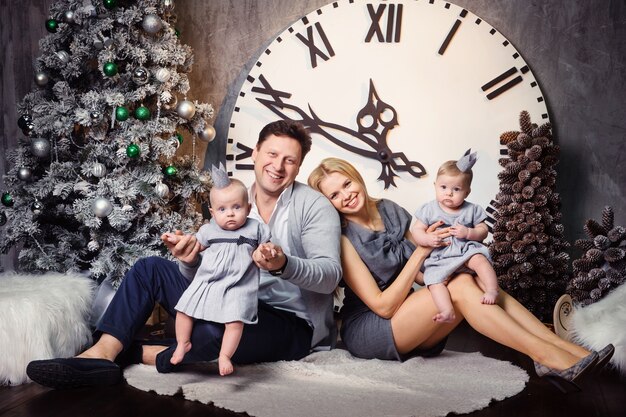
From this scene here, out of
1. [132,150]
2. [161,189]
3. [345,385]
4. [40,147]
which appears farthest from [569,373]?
[40,147]

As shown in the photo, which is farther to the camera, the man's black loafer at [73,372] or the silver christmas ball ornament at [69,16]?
the silver christmas ball ornament at [69,16]

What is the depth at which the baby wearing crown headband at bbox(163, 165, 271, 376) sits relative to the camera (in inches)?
80.6

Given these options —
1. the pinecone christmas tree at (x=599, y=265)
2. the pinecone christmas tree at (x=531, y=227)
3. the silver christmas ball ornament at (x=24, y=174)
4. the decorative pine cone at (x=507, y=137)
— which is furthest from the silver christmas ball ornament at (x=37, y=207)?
the pinecone christmas tree at (x=599, y=265)

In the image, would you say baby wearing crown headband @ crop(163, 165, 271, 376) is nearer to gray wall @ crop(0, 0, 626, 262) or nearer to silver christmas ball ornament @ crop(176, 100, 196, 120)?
silver christmas ball ornament @ crop(176, 100, 196, 120)

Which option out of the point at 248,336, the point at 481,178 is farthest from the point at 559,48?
the point at 248,336

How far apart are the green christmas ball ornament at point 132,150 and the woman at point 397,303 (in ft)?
2.81

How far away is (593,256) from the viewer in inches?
123

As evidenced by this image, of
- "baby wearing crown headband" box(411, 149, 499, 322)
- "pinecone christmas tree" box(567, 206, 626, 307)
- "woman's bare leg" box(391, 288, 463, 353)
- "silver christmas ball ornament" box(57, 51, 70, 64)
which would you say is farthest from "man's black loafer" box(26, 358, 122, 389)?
"pinecone christmas tree" box(567, 206, 626, 307)

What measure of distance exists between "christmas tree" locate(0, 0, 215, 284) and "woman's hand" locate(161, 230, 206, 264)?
0.90m

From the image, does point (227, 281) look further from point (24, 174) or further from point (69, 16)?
point (69, 16)

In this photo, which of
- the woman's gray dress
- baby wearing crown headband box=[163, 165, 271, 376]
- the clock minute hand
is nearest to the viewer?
baby wearing crown headband box=[163, 165, 271, 376]

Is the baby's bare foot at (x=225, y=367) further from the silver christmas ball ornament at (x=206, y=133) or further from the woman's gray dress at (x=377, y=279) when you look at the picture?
the silver christmas ball ornament at (x=206, y=133)

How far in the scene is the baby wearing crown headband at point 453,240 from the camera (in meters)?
2.25

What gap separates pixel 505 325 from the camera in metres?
2.15
